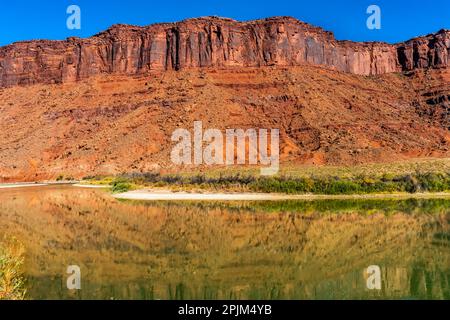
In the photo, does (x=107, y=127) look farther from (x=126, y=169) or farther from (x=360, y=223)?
(x=360, y=223)

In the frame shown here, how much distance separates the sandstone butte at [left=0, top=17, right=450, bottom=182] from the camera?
78375 millimetres

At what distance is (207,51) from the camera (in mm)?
96938

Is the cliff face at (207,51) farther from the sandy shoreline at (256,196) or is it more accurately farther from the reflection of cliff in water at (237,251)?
the reflection of cliff in water at (237,251)

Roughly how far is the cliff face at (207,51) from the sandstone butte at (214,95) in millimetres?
261

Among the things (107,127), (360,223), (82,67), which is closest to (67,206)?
(360,223)

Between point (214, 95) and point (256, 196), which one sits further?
point (214, 95)

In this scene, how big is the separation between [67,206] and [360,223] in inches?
823
